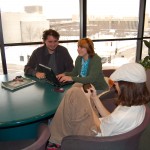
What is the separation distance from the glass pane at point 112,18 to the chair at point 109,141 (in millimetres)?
2763

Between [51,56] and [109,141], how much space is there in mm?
1634

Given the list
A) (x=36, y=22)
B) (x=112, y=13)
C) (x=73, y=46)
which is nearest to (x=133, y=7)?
(x=112, y=13)

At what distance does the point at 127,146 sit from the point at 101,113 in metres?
0.50

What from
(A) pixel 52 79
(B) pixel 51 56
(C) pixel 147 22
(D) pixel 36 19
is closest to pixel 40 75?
(A) pixel 52 79

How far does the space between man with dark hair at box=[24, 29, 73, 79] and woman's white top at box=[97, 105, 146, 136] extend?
1415mm

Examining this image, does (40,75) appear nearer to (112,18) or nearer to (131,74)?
(131,74)

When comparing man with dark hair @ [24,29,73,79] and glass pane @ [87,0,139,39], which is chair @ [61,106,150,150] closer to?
man with dark hair @ [24,29,73,79]

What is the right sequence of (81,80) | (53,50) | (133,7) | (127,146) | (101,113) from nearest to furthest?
1. (127,146)
2. (101,113)
3. (81,80)
4. (53,50)
5. (133,7)

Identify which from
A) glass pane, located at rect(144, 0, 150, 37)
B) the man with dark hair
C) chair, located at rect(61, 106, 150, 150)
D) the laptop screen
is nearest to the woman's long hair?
chair, located at rect(61, 106, 150, 150)

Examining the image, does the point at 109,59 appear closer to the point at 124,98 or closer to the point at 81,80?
the point at 81,80

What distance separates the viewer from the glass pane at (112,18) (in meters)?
3.75

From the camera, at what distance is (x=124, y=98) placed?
1255mm

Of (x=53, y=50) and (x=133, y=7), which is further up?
(x=133, y=7)

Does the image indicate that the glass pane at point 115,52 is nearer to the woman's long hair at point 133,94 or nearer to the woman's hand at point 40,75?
the woman's hand at point 40,75
